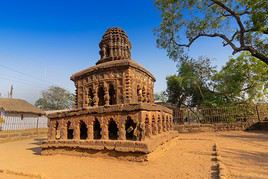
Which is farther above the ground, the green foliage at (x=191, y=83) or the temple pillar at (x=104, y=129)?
the green foliage at (x=191, y=83)

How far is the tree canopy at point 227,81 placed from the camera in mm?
19297

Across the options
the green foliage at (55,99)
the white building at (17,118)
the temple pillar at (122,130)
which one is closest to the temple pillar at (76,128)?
the temple pillar at (122,130)

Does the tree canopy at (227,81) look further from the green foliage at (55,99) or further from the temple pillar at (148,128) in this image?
the green foliage at (55,99)

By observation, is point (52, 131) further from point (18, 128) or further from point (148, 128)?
point (18, 128)

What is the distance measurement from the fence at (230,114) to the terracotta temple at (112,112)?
652 cm

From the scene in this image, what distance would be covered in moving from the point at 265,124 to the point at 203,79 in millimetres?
10055

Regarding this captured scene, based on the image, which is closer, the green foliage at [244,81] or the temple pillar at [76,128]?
the temple pillar at [76,128]

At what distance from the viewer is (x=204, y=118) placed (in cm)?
1622

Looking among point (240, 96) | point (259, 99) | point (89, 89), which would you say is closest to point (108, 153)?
point (89, 89)

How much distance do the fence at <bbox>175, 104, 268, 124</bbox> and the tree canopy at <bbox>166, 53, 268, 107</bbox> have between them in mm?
4043

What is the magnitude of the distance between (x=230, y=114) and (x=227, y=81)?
21.9 ft

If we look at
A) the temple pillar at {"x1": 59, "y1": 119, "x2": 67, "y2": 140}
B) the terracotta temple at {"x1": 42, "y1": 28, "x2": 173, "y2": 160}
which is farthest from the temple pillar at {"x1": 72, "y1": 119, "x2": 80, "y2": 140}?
the temple pillar at {"x1": 59, "y1": 119, "x2": 67, "y2": 140}

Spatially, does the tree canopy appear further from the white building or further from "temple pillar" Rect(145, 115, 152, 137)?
the white building

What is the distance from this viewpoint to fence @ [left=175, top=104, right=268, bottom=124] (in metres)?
14.5
